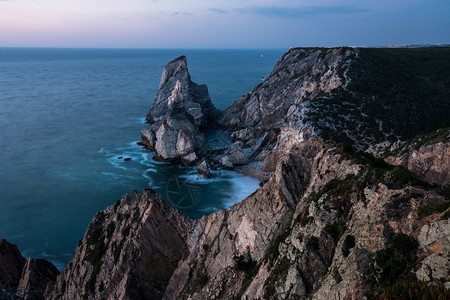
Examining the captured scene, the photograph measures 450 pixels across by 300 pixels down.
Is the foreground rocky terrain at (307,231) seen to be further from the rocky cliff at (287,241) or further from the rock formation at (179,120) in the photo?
the rock formation at (179,120)

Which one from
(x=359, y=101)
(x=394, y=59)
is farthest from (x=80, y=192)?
(x=394, y=59)

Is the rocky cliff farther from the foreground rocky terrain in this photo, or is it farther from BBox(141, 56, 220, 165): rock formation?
BBox(141, 56, 220, 165): rock formation

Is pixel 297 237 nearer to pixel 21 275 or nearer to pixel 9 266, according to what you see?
pixel 21 275

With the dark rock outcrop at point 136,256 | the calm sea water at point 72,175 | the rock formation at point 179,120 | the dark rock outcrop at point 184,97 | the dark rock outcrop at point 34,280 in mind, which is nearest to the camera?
the dark rock outcrop at point 136,256

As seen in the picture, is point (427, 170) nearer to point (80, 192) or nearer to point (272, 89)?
point (80, 192)

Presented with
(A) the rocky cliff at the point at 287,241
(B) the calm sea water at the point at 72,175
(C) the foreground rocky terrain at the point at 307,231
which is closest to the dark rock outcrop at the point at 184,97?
(B) the calm sea water at the point at 72,175

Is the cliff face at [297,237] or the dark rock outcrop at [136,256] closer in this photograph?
the cliff face at [297,237]

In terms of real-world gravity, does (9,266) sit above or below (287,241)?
below

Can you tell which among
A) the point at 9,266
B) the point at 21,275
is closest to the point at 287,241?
the point at 21,275
